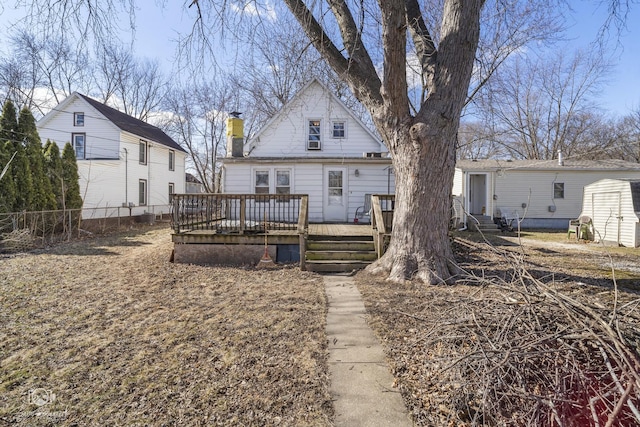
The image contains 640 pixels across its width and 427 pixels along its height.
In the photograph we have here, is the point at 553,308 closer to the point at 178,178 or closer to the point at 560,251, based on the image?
the point at 560,251

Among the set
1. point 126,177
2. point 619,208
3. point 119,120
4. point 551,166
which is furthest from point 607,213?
point 119,120

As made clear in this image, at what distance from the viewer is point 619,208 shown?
11.8m


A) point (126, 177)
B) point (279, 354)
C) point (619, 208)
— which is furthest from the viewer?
point (126, 177)

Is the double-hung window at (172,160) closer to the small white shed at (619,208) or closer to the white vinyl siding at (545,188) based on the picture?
the white vinyl siding at (545,188)

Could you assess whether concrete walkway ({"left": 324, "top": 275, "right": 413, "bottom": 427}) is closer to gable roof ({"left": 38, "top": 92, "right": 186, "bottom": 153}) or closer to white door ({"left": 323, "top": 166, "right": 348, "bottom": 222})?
white door ({"left": 323, "top": 166, "right": 348, "bottom": 222})

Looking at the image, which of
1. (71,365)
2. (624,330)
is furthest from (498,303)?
(71,365)

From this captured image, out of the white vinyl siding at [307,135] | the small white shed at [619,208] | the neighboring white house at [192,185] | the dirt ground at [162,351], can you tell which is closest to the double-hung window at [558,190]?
the small white shed at [619,208]

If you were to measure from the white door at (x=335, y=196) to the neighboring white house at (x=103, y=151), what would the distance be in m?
10.4

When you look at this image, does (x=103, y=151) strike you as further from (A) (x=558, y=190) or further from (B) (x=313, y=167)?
(A) (x=558, y=190)

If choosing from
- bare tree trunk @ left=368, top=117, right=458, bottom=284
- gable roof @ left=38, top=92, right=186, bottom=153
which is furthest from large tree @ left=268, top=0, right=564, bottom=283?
gable roof @ left=38, top=92, right=186, bottom=153

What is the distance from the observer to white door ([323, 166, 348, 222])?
42.8 ft

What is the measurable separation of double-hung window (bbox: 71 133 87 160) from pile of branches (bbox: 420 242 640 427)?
21068mm

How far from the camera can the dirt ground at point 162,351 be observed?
2.39 meters

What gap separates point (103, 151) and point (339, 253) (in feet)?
54.2
